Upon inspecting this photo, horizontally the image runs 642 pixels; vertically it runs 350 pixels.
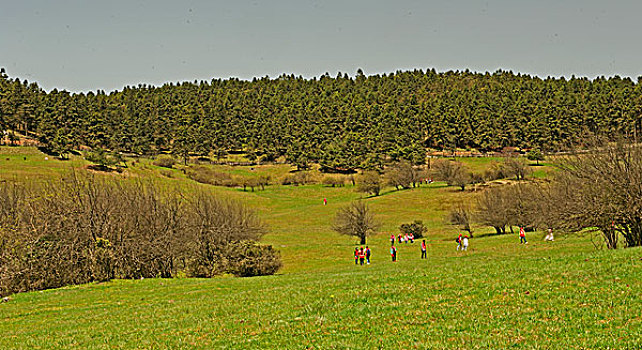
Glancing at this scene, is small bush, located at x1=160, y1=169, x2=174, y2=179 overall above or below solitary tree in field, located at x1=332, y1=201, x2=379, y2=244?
above

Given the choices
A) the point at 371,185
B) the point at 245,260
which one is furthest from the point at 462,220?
the point at 371,185

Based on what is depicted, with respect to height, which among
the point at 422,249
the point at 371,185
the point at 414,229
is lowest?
the point at 414,229

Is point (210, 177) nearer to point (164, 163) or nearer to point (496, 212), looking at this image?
point (164, 163)

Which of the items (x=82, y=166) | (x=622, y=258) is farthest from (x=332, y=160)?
(x=622, y=258)

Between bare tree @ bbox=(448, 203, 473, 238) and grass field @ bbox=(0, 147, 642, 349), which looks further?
bare tree @ bbox=(448, 203, 473, 238)

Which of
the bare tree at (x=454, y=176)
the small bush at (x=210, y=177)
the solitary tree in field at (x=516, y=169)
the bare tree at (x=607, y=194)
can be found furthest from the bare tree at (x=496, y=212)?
the small bush at (x=210, y=177)

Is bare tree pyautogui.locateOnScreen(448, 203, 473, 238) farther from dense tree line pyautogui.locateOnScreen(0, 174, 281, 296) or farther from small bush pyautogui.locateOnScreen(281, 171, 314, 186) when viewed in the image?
small bush pyautogui.locateOnScreen(281, 171, 314, 186)

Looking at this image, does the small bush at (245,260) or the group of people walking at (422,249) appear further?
the group of people walking at (422,249)

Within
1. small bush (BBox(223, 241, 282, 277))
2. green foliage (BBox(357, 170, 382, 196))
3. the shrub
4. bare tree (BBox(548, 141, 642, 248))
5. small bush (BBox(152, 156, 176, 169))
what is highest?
small bush (BBox(152, 156, 176, 169))

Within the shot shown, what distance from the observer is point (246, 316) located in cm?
1798

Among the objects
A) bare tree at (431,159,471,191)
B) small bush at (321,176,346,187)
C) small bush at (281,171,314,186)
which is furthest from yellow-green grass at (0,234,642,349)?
small bush at (281,171,314,186)

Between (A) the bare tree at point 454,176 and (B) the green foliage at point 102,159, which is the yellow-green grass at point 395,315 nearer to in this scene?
(A) the bare tree at point 454,176

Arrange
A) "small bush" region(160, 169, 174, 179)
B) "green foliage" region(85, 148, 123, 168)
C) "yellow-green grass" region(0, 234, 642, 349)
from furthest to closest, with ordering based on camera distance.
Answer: "small bush" region(160, 169, 174, 179) → "green foliage" region(85, 148, 123, 168) → "yellow-green grass" region(0, 234, 642, 349)

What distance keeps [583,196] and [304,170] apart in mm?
135955
